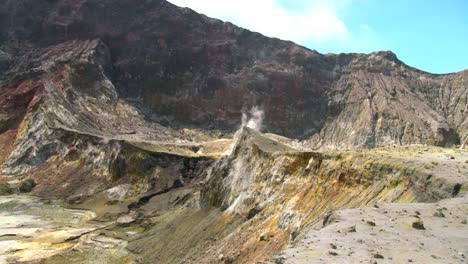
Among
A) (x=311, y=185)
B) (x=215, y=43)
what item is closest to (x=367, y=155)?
(x=311, y=185)

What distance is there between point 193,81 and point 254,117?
18.1m

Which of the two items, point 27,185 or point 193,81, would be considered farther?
point 193,81

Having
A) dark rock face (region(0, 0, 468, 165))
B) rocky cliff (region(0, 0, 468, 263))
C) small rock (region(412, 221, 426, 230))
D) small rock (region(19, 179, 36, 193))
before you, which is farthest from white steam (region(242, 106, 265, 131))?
small rock (region(412, 221, 426, 230))

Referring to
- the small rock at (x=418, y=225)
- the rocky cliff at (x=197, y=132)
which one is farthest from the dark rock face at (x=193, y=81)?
the small rock at (x=418, y=225)

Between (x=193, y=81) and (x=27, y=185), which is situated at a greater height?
(x=193, y=81)

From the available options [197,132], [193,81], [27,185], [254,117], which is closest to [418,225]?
[27,185]

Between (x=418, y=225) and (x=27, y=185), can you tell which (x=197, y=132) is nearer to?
(x=27, y=185)

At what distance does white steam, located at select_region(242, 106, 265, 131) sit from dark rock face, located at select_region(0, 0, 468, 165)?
57.1 inches

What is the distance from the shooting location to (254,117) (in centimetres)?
11838

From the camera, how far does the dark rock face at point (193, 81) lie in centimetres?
10300

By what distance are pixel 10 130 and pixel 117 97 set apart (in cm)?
2463

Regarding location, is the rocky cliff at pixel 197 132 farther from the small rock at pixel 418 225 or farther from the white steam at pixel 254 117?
the small rock at pixel 418 225

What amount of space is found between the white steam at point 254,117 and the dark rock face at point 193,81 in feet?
4.76

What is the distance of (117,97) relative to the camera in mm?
113812
